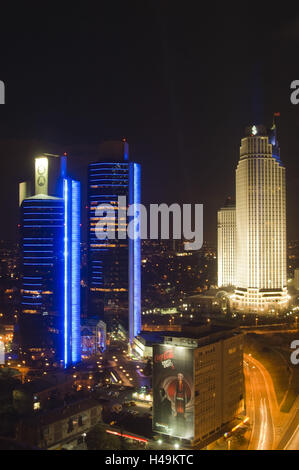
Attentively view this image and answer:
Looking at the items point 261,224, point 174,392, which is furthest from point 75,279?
point 261,224

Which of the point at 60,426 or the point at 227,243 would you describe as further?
the point at 227,243

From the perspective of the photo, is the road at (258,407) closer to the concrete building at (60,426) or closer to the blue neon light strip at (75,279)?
the concrete building at (60,426)

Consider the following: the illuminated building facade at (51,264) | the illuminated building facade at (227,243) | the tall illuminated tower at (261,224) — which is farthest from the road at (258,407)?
the illuminated building facade at (227,243)

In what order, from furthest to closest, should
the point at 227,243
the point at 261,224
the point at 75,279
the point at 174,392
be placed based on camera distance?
the point at 227,243 → the point at 261,224 → the point at 75,279 → the point at 174,392

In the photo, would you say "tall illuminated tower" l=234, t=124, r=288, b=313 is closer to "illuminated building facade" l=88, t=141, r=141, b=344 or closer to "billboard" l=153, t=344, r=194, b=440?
"illuminated building facade" l=88, t=141, r=141, b=344

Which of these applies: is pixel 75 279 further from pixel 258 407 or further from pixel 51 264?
pixel 258 407
